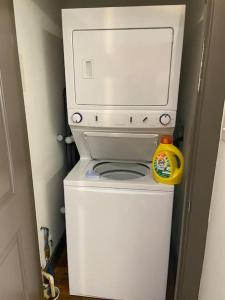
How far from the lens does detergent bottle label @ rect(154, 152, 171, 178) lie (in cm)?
182

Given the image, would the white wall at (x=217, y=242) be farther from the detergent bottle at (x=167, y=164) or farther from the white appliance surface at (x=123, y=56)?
the white appliance surface at (x=123, y=56)

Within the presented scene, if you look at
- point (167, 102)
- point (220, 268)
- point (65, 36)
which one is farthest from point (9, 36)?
point (220, 268)

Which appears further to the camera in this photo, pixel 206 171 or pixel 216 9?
pixel 206 171

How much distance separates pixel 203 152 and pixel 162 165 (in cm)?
66

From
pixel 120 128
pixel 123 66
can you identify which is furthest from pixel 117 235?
pixel 123 66

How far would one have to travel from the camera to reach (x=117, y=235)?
191cm

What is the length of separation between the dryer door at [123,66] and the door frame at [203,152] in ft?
2.15

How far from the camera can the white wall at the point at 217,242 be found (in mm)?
1101

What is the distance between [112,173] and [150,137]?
0.52 metres

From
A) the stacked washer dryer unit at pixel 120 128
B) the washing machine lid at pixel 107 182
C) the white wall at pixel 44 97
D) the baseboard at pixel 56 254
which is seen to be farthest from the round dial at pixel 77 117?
the baseboard at pixel 56 254

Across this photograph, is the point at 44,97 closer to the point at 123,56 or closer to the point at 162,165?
the point at 123,56

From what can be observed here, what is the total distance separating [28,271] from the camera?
5.09ft

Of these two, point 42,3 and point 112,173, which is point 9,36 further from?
point 112,173

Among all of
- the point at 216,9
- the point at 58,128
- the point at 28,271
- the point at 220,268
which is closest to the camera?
the point at 216,9
